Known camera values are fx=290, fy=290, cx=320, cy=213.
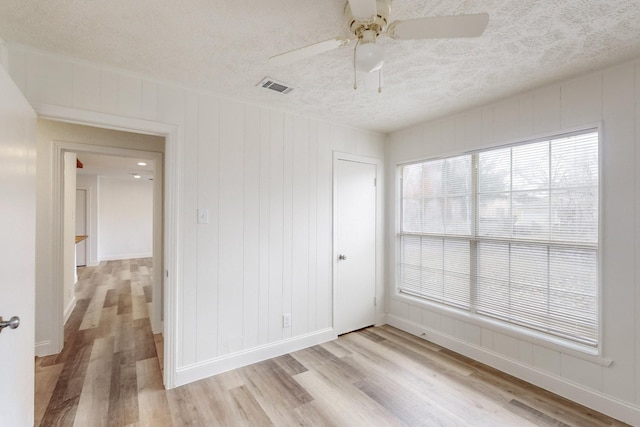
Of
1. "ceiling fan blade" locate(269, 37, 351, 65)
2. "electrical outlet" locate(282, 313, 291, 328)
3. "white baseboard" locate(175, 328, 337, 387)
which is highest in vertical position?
"ceiling fan blade" locate(269, 37, 351, 65)

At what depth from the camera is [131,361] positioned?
279cm

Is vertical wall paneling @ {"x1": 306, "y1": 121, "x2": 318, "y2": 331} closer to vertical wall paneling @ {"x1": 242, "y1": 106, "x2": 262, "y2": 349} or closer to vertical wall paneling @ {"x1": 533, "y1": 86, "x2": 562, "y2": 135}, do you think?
vertical wall paneling @ {"x1": 242, "y1": 106, "x2": 262, "y2": 349}

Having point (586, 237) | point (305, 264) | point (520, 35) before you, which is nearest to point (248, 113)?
point (305, 264)

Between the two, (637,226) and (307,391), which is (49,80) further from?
(637,226)

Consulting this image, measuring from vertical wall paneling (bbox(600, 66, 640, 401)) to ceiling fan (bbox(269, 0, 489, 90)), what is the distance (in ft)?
5.32

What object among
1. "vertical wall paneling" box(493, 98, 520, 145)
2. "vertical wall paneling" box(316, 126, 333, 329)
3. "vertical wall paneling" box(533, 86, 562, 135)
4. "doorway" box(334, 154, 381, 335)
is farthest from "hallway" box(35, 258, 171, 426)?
"vertical wall paneling" box(533, 86, 562, 135)

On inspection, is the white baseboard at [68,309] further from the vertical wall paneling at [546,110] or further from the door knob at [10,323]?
the vertical wall paneling at [546,110]

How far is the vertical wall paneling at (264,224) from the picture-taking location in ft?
9.31

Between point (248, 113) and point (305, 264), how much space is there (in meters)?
1.64

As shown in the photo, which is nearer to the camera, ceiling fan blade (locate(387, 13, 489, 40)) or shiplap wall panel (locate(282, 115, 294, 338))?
ceiling fan blade (locate(387, 13, 489, 40))

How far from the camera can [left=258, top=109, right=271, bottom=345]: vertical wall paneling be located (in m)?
2.84

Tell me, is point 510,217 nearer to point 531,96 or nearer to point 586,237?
point 586,237

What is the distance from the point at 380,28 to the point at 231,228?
6.48ft

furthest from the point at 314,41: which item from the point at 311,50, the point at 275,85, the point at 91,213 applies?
the point at 91,213
